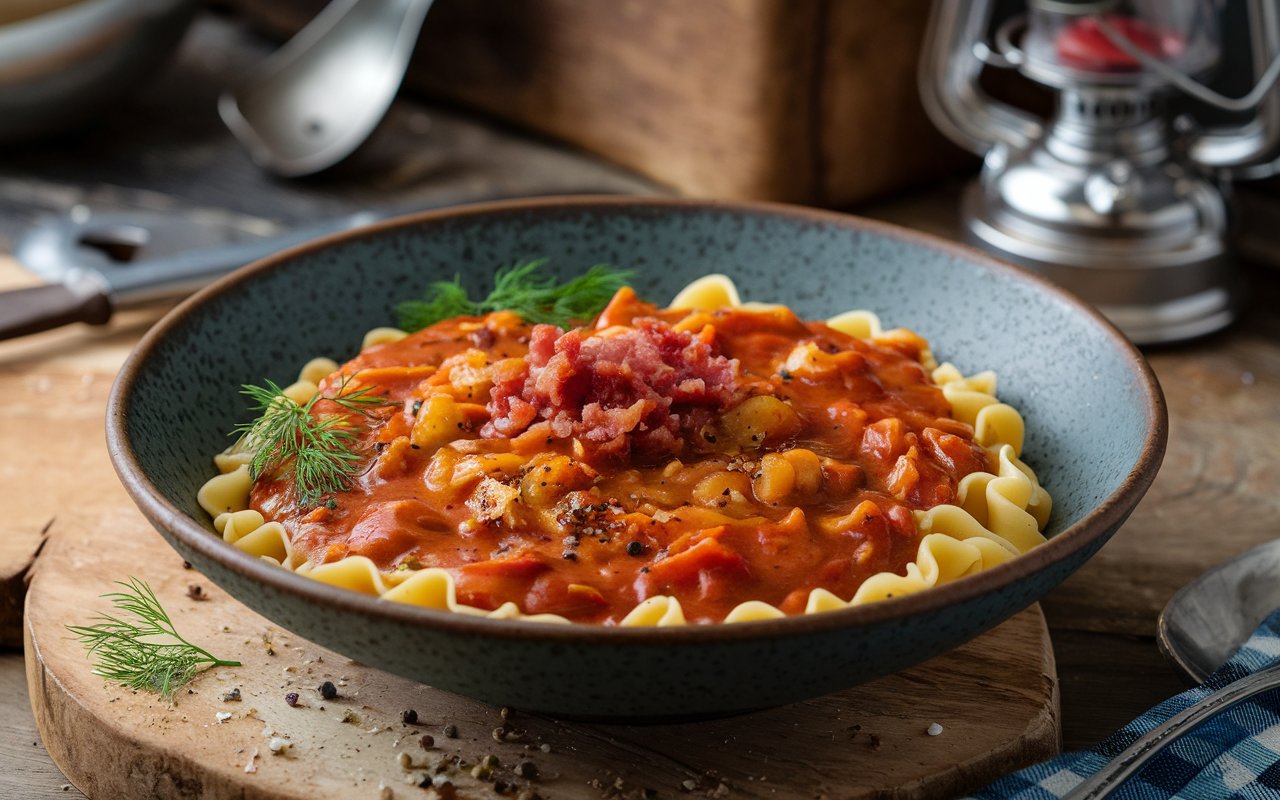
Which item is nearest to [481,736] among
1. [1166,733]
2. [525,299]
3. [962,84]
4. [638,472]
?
[638,472]

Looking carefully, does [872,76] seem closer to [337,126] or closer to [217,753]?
[337,126]

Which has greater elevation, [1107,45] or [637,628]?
[1107,45]

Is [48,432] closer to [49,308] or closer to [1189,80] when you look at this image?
[49,308]

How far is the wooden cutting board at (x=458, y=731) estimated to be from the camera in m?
3.55

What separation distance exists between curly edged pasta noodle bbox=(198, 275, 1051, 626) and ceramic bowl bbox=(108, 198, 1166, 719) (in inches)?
5.1

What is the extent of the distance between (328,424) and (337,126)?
4.25 m

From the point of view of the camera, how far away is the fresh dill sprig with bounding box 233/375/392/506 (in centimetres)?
409

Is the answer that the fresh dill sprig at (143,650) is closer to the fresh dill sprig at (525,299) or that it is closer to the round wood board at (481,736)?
the round wood board at (481,736)

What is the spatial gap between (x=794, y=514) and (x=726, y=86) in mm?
3975

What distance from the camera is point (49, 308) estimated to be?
5887 mm

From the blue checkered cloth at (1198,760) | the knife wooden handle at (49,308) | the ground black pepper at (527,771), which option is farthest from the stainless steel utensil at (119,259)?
the blue checkered cloth at (1198,760)

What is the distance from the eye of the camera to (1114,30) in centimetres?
641

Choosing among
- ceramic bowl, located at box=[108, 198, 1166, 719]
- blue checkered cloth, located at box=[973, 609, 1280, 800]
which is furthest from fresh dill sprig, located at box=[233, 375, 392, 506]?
blue checkered cloth, located at box=[973, 609, 1280, 800]

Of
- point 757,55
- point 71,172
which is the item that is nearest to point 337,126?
point 71,172
